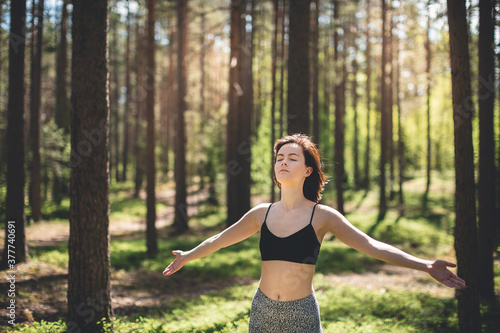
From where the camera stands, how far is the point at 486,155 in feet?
22.8

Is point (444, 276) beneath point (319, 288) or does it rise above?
above

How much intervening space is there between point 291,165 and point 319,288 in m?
6.21

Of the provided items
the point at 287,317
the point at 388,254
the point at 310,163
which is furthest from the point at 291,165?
the point at 287,317

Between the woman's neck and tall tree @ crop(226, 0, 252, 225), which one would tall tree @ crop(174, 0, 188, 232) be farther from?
the woman's neck

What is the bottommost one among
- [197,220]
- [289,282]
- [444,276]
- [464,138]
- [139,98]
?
[197,220]

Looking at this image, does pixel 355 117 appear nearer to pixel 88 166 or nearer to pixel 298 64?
pixel 298 64

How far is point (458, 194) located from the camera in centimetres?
487

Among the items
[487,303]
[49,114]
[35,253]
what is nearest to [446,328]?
[487,303]

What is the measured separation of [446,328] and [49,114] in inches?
1420

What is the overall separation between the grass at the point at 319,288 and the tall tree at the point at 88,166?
2.15 feet

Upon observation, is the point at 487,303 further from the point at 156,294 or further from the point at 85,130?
the point at 85,130

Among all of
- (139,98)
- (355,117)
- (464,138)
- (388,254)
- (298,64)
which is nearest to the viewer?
(388,254)

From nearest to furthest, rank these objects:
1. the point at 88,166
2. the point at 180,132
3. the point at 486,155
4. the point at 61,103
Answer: the point at 88,166
the point at 486,155
the point at 180,132
the point at 61,103

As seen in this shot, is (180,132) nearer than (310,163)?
No
